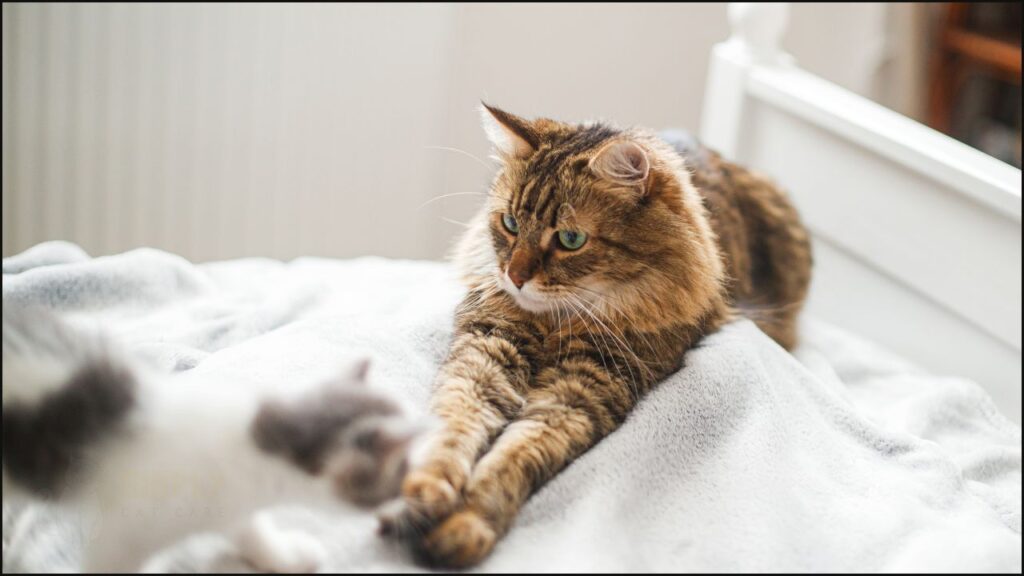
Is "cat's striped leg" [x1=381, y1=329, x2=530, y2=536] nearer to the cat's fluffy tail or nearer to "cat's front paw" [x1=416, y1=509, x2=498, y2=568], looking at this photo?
"cat's front paw" [x1=416, y1=509, x2=498, y2=568]

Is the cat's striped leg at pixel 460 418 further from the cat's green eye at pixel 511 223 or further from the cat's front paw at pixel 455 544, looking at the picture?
the cat's green eye at pixel 511 223

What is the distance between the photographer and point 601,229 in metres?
1.26

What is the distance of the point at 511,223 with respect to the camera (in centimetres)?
132

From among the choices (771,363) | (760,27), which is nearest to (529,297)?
(771,363)

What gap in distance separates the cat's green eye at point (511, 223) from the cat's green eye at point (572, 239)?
0.07m

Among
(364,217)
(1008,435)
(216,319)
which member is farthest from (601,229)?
(364,217)

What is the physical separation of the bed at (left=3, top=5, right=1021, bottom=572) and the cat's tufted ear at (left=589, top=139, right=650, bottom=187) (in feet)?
0.86

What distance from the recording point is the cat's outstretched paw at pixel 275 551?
2.98 feet

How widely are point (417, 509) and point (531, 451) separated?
181 millimetres

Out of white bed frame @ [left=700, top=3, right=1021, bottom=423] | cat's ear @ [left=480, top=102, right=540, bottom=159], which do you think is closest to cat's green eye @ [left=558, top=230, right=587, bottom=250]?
cat's ear @ [left=480, top=102, right=540, bottom=159]

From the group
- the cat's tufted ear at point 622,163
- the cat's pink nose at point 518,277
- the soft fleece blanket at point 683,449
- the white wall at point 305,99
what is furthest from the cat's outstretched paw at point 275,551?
the white wall at point 305,99

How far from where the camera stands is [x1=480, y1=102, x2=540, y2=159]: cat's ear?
1337 mm

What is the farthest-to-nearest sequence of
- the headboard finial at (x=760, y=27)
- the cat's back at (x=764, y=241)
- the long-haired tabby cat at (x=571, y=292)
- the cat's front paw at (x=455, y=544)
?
the headboard finial at (x=760, y=27) < the cat's back at (x=764, y=241) < the long-haired tabby cat at (x=571, y=292) < the cat's front paw at (x=455, y=544)

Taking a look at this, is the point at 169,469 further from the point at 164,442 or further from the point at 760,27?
the point at 760,27
